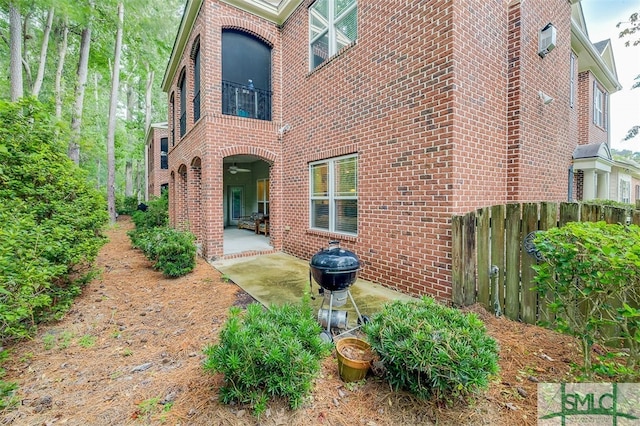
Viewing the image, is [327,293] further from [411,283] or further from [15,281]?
[15,281]

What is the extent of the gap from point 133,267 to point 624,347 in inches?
336

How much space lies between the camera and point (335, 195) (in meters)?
6.05

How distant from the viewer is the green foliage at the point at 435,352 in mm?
1830

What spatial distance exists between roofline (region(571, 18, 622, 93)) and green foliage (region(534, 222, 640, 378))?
27.7 ft

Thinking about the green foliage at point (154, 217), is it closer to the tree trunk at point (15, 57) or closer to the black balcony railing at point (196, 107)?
the black balcony railing at point (196, 107)

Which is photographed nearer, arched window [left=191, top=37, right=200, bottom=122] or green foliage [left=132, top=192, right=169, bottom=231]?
arched window [left=191, top=37, right=200, bottom=122]

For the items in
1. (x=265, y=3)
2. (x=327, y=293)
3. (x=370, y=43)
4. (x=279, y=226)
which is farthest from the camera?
(x=279, y=226)

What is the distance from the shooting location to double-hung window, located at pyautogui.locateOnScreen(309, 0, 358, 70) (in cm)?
560

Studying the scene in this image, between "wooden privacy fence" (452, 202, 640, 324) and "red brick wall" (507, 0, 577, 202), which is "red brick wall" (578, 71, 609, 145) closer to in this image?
"red brick wall" (507, 0, 577, 202)

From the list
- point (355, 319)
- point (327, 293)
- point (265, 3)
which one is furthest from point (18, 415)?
point (265, 3)

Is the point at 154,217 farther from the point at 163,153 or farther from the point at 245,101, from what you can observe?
the point at 163,153

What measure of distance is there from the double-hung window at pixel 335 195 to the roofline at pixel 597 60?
737 centimetres

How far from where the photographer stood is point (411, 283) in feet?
14.3

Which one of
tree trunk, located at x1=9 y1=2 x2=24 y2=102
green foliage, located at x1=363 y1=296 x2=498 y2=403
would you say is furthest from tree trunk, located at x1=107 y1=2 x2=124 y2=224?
green foliage, located at x1=363 y1=296 x2=498 y2=403
